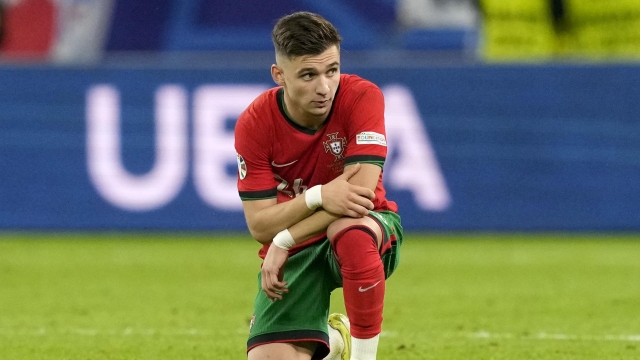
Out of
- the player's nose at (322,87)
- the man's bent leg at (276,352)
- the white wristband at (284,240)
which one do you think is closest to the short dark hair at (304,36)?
the player's nose at (322,87)

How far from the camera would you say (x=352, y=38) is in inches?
520

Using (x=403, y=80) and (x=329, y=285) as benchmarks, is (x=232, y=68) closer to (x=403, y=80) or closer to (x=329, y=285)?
(x=403, y=80)

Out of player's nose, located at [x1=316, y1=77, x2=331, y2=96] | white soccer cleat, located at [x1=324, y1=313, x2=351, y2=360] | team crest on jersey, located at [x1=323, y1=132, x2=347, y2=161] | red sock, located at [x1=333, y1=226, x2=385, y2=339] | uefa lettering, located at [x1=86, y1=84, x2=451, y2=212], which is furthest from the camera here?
uefa lettering, located at [x1=86, y1=84, x2=451, y2=212]

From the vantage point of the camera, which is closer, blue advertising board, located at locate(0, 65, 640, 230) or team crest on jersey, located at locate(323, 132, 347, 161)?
team crest on jersey, located at locate(323, 132, 347, 161)

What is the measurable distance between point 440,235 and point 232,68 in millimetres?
2164

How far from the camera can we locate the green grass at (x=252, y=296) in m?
5.39

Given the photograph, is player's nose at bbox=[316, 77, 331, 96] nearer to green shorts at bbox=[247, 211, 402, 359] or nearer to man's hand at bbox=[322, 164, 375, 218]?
man's hand at bbox=[322, 164, 375, 218]

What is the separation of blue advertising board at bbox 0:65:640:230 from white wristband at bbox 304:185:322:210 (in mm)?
5017

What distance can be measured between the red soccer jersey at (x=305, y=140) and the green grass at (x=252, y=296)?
3.35 feet

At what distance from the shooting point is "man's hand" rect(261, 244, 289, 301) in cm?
432

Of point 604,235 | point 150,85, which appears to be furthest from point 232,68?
point 604,235

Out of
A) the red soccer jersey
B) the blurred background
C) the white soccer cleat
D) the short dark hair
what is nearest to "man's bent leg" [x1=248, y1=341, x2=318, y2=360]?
the white soccer cleat

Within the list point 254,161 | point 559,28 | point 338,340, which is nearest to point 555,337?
point 338,340

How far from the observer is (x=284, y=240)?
14.3 ft
